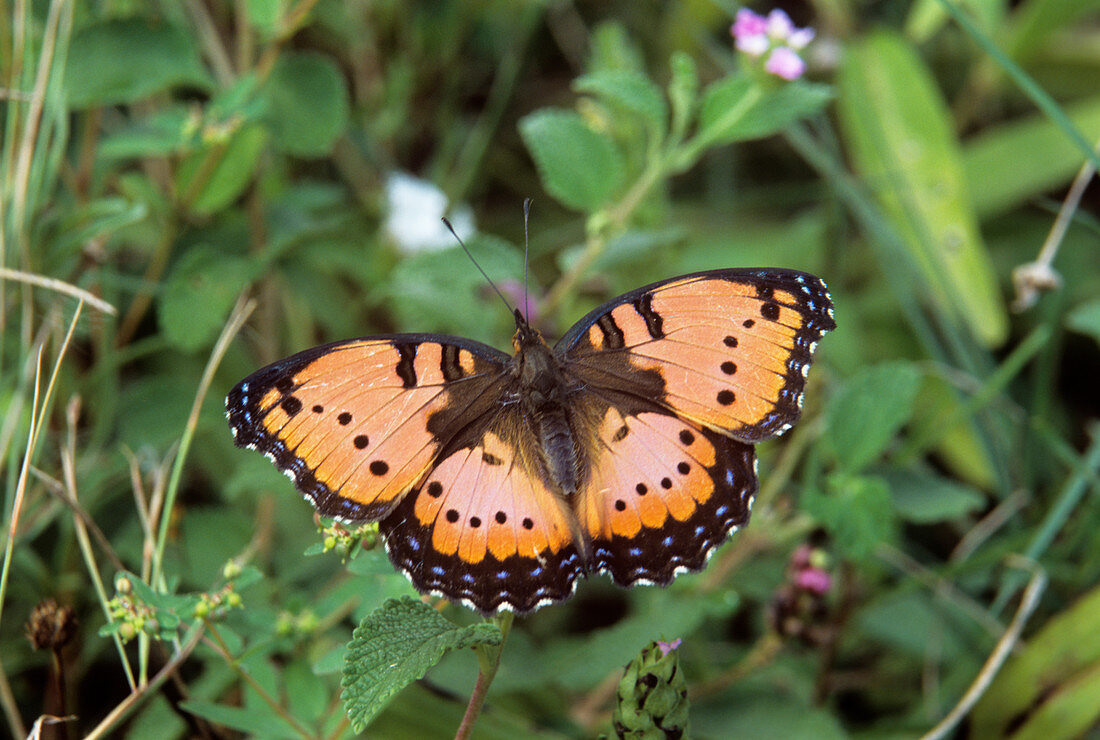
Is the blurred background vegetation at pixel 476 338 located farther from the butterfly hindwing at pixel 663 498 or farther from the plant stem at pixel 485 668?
the butterfly hindwing at pixel 663 498

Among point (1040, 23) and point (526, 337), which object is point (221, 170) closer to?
point (526, 337)

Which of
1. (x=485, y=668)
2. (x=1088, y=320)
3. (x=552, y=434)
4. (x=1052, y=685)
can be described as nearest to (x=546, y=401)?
(x=552, y=434)

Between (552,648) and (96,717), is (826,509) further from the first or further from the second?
(96,717)

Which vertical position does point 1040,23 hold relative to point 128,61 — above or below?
above

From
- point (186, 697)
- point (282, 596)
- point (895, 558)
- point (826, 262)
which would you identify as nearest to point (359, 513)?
point (186, 697)

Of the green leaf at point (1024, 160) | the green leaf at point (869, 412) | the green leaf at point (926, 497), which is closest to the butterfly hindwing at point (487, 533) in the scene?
the green leaf at point (869, 412)

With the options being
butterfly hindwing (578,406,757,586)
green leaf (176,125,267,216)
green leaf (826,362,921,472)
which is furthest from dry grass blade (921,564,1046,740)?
green leaf (176,125,267,216)

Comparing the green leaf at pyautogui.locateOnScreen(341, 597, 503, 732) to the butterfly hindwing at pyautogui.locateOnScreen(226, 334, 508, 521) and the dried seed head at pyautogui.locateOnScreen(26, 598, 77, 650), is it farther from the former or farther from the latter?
the dried seed head at pyautogui.locateOnScreen(26, 598, 77, 650)
